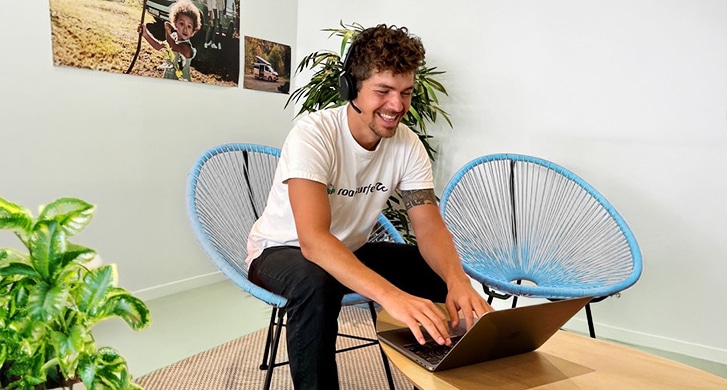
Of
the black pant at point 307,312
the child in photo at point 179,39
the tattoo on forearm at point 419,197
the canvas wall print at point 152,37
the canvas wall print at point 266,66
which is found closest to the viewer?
the black pant at point 307,312

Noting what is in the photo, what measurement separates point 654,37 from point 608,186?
66 centimetres

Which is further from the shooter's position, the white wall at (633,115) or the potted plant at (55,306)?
the white wall at (633,115)

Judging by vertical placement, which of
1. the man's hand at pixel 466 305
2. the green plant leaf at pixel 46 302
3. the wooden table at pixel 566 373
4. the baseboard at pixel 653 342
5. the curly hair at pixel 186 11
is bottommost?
the baseboard at pixel 653 342

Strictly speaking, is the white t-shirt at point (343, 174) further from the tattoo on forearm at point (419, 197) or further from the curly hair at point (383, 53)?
the curly hair at point (383, 53)

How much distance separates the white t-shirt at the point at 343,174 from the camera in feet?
4.53

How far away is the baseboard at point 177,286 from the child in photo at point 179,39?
104 cm

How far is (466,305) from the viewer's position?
1.18 meters

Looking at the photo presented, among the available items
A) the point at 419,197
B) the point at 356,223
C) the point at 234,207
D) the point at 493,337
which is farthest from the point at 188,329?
the point at 493,337

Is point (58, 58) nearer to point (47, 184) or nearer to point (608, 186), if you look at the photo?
point (47, 184)

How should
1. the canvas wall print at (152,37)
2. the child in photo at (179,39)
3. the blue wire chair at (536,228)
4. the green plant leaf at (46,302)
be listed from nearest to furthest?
the green plant leaf at (46,302) → the blue wire chair at (536,228) → the canvas wall print at (152,37) → the child in photo at (179,39)

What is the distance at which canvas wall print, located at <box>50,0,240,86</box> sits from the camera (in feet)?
6.72

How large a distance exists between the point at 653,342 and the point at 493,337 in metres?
1.69

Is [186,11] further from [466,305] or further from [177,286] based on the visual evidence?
[466,305]

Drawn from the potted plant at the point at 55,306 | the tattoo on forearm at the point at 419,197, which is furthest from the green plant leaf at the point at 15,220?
the tattoo on forearm at the point at 419,197
